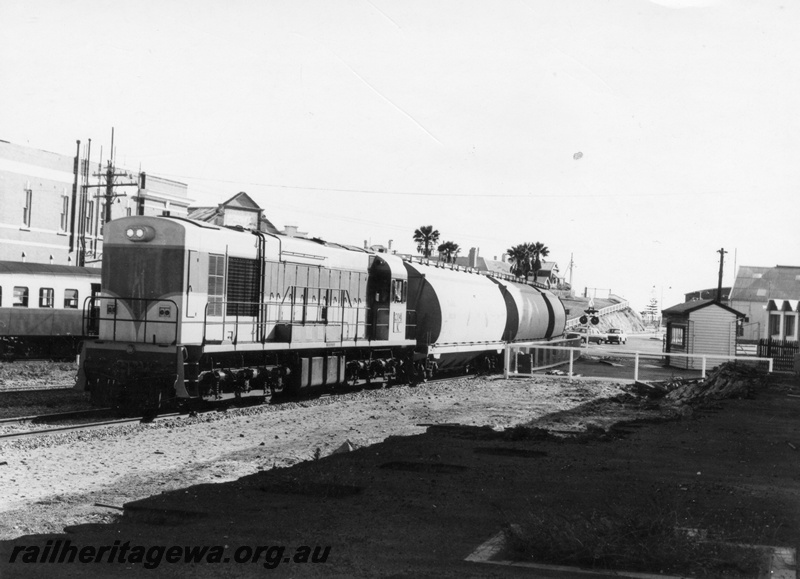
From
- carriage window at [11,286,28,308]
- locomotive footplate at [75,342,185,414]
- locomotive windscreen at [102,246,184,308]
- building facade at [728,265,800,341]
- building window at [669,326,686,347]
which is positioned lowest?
locomotive footplate at [75,342,185,414]

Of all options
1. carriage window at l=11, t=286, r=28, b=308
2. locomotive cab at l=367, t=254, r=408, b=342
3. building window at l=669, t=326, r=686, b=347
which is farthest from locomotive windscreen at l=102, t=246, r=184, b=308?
building window at l=669, t=326, r=686, b=347

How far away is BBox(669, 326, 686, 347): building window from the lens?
145 feet

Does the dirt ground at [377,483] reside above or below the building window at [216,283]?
below

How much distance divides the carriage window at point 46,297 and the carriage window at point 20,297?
1.97 feet

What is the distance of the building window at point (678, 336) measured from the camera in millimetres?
44062

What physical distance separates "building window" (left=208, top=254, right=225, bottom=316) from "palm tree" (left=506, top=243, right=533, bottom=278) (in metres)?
91.9

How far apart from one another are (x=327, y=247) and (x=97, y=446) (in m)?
9.72

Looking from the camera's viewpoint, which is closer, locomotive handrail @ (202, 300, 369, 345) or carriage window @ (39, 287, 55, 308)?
locomotive handrail @ (202, 300, 369, 345)

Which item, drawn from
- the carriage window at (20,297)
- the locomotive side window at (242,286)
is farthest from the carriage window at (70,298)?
the locomotive side window at (242,286)

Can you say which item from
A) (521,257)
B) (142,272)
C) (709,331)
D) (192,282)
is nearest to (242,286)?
(192,282)

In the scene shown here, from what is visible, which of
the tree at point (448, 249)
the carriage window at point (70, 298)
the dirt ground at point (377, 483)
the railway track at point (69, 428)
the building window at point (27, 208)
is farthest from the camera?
the tree at point (448, 249)

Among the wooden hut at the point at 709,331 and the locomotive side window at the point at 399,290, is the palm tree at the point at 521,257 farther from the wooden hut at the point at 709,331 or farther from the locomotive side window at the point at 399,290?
the locomotive side window at the point at 399,290

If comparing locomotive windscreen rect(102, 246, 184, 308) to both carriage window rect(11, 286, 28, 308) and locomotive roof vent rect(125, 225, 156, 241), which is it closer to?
locomotive roof vent rect(125, 225, 156, 241)

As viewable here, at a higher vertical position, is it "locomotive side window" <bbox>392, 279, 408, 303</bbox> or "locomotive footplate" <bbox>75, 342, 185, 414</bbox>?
"locomotive side window" <bbox>392, 279, 408, 303</bbox>
